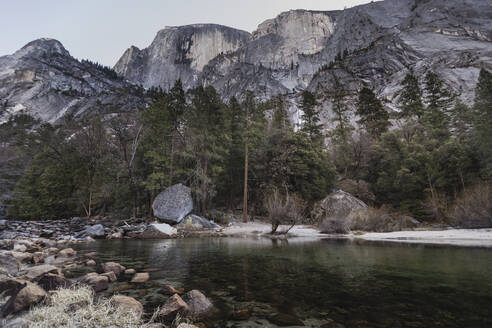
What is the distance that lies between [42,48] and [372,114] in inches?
6857

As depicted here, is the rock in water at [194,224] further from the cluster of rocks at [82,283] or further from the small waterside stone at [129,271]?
the small waterside stone at [129,271]

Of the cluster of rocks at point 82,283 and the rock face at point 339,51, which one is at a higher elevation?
the rock face at point 339,51

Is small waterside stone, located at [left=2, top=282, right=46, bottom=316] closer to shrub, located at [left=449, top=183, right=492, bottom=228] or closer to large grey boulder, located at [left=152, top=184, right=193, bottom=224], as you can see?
large grey boulder, located at [left=152, top=184, right=193, bottom=224]

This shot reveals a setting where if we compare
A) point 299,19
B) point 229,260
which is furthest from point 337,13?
point 229,260

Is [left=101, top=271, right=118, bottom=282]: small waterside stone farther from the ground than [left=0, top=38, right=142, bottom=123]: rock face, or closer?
closer

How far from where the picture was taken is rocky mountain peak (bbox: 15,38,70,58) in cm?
11956

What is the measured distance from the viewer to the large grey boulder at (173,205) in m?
20.7

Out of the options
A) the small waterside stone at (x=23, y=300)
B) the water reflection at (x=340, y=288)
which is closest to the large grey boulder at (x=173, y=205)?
the water reflection at (x=340, y=288)

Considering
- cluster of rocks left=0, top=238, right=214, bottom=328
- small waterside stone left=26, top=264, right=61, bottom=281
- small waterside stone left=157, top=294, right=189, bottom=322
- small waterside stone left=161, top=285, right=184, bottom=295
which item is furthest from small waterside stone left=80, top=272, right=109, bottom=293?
small waterside stone left=157, top=294, right=189, bottom=322

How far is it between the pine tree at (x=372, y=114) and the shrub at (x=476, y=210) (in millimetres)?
19885

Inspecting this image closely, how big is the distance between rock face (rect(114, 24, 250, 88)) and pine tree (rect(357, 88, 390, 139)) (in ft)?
319

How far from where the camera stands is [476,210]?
1402cm

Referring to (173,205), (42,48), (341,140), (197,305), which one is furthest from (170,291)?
(42,48)

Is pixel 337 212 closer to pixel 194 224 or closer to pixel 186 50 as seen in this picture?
pixel 194 224
